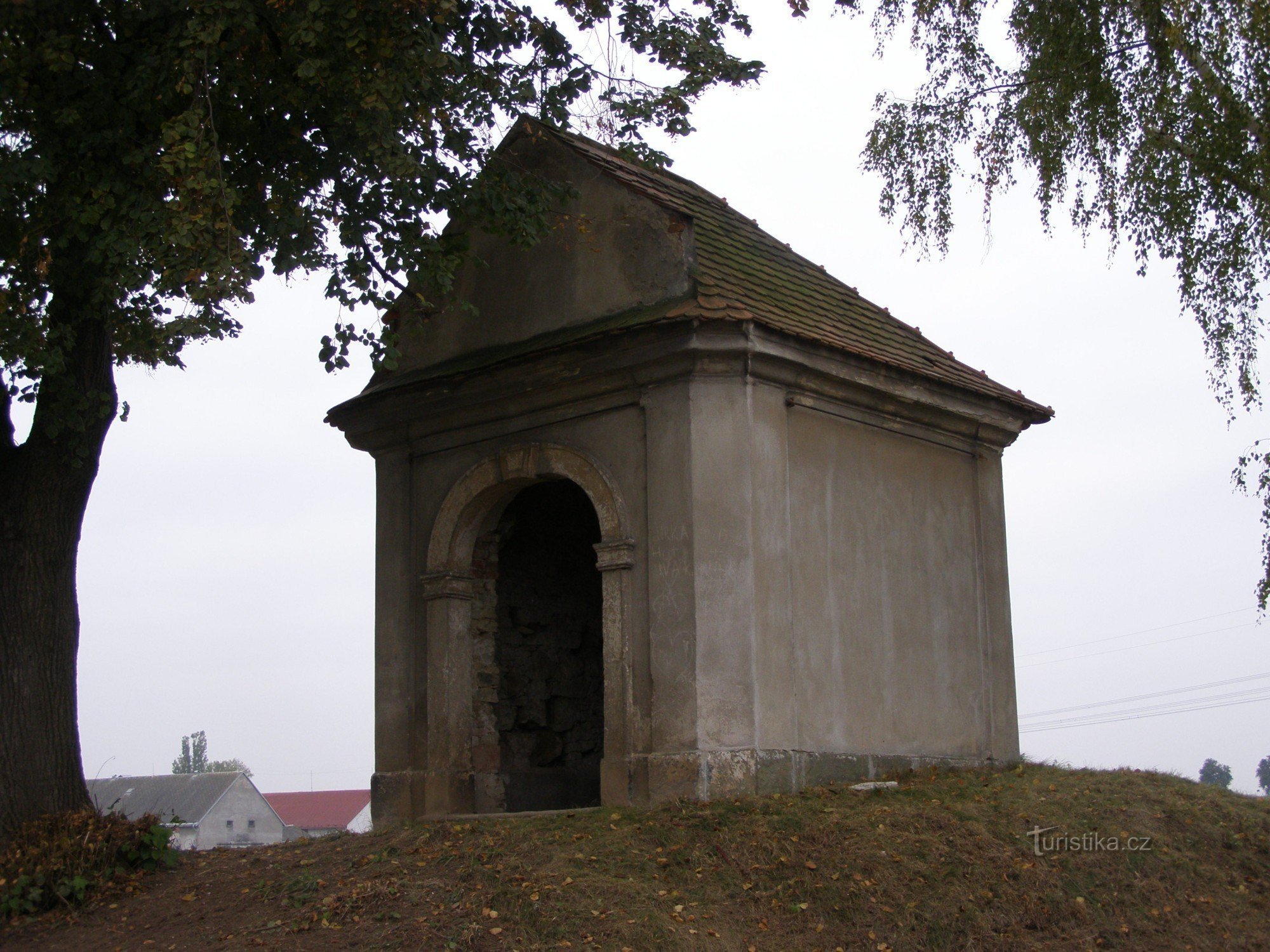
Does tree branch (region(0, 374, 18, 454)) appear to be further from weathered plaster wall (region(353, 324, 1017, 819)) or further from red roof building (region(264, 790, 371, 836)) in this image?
red roof building (region(264, 790, 371, 836))

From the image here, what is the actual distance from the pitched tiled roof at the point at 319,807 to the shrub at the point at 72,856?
43.5m

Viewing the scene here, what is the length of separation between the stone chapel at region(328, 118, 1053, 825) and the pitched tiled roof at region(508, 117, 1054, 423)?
0.04 metres

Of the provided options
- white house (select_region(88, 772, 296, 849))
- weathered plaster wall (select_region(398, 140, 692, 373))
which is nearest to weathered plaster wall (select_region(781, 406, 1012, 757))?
weathered plaster wall (select_region(398, 140, 692, 373))

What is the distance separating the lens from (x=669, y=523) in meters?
10.0

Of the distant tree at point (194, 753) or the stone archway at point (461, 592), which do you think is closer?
the stone archway at point (461, 592)

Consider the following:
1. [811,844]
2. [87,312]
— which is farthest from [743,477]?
[87,312]

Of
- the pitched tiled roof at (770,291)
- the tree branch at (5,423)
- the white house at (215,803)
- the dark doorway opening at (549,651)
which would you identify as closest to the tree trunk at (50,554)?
the tree branch at (5,423)

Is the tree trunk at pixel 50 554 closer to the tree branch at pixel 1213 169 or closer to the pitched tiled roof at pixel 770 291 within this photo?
the pitched tiled roof at pixel 770 291

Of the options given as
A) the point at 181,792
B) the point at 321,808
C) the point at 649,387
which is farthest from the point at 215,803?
the point at 649,387

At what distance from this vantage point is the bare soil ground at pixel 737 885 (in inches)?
307

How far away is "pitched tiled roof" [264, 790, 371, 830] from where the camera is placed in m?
53.2

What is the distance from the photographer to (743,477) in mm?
10000

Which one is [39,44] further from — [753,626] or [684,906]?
[684,906]

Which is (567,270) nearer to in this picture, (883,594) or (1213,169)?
(883,594)
